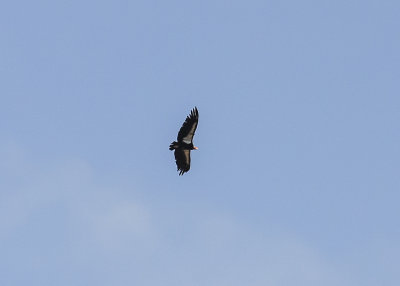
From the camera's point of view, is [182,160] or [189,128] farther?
[182,160]

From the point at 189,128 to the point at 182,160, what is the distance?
6.64 metres

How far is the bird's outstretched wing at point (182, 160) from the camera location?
379 feet

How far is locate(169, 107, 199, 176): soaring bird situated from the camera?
360 feet

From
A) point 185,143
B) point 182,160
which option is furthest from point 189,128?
point 182,160

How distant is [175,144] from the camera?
111625 millimetres

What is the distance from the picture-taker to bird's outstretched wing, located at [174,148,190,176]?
11562cm

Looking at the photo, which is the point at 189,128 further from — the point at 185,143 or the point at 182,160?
the point at 182,160

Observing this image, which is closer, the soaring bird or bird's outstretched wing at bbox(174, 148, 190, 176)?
the soaring bird

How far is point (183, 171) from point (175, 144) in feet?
18.2

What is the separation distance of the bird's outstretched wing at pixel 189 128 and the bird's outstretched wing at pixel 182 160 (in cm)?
392

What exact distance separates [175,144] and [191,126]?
9.77 feet

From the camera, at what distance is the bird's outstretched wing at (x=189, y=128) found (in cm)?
10975

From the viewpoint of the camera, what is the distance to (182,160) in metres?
116

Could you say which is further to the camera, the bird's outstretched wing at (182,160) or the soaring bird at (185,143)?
the bird's outstretched wing at (182,160)
